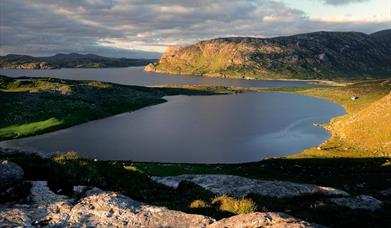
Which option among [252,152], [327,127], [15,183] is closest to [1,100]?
[252,152]

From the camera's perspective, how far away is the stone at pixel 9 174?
792 inches

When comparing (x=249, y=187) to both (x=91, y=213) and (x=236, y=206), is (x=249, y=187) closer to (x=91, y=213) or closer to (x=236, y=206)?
(x=236, y=206)

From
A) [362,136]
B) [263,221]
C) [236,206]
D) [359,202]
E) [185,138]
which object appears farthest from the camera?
[185,138]

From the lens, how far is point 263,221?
1556 cm

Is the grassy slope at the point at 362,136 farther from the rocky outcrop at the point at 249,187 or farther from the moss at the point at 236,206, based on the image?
the moss at the point at 236,206

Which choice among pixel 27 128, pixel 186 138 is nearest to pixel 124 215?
pixel 186 138

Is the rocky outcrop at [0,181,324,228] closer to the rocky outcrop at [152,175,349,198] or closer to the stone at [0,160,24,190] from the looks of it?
the stone at [0,160,24,190]

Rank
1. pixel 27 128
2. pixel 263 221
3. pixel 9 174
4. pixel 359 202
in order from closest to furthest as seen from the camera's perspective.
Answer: pixel 263 221
pixel 9 174
pixel 359 202
pixel 27 128

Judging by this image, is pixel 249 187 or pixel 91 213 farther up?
pixel 91 213

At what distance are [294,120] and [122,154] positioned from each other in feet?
301

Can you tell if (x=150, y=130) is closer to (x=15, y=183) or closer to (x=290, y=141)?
(x=290, y=141)

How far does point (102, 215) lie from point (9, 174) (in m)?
5.86

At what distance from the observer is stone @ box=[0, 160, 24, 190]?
20.1 meters

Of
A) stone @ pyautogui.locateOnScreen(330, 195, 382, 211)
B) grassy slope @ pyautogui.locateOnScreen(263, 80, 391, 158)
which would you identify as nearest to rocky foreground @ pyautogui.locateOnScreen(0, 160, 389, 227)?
stone @ pyautogui.locateOnScreen(330, 195, 382, 211)
